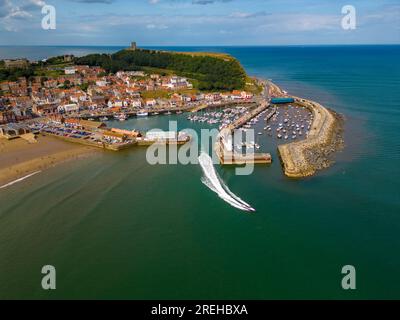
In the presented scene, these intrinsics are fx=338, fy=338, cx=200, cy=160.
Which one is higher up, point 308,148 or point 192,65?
point 192,65

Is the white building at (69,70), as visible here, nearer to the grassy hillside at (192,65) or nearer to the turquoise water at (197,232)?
the grassy hillside at (192,65)

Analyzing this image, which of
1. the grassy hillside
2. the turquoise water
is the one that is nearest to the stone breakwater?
the turquoise water

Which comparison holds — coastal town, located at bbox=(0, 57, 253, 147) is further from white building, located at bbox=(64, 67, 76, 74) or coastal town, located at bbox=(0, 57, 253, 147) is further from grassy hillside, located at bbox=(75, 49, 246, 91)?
grassy hillside, located at bbox=(75, 49, 246, 91)

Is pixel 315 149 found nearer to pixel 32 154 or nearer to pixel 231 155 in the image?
pixel 231 155

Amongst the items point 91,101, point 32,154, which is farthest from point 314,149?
point 91,101
